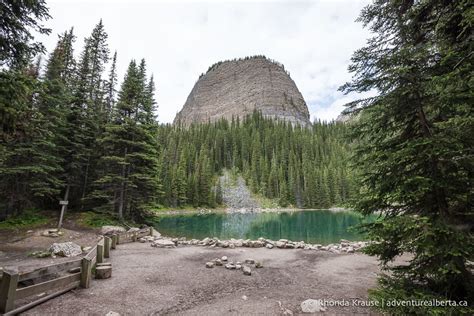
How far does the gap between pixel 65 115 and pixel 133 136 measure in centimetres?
515

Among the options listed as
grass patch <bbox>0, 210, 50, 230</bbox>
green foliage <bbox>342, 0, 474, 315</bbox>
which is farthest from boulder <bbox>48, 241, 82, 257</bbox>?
green foliage <bbox>342, 0, 474, 315</bbox>

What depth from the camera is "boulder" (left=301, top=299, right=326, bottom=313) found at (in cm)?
564

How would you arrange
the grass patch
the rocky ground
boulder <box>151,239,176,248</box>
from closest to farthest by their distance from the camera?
the rocky ground
boulder <box>151,239,176,248</box>
the grass patch

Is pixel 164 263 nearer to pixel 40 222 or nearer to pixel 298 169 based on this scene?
pixel 40 222

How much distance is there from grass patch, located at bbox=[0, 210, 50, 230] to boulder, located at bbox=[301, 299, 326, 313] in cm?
1837

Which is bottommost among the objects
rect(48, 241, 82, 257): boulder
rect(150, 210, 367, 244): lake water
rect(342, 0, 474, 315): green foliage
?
rect(150, 210, 367, 244): lake water

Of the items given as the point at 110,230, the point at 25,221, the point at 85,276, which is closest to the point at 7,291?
the point at 85,276

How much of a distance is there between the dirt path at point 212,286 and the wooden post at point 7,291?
0.58 meters

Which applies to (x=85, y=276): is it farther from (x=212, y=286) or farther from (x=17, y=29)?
(x=17, y=29)

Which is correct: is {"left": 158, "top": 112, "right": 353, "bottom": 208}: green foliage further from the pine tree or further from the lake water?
the pine tree

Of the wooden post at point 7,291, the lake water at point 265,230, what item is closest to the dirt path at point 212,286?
the wooden post at point 7,291

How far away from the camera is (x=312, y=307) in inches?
225

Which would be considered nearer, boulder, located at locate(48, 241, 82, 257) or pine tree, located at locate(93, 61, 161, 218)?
boulder, located at locate(48, 241, 82, 257)

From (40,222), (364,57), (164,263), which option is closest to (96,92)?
(40,222)
